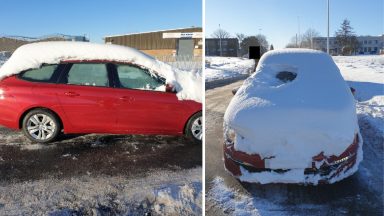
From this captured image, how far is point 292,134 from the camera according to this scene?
208 cm

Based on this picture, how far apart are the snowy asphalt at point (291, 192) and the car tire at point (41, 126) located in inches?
71.7

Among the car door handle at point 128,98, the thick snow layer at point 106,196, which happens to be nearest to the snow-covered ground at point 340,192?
the thick snow layer at point 106,196

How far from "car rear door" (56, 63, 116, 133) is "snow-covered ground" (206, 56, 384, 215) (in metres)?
1.63

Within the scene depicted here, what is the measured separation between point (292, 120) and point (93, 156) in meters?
1.87

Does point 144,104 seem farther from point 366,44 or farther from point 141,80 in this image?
point 366,44

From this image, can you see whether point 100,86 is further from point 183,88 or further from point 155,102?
point 183,88

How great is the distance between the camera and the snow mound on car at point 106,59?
360 centimetres

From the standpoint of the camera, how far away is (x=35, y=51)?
3789 mm

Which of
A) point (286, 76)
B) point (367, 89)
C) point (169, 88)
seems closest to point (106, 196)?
point (169, 88)

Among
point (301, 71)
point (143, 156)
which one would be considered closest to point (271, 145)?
point (301, 71)

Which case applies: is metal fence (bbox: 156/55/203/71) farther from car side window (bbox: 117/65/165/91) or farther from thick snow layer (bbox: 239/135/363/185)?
thick snow layer (bbox: 239/135/363/185)

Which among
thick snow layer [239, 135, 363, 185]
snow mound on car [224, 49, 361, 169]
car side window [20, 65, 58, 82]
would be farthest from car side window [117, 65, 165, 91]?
thick snow layer [239, 135, 363, 185]

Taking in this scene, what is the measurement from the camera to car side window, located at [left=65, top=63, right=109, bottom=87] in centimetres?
358

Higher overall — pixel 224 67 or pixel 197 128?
pixel 224 67
